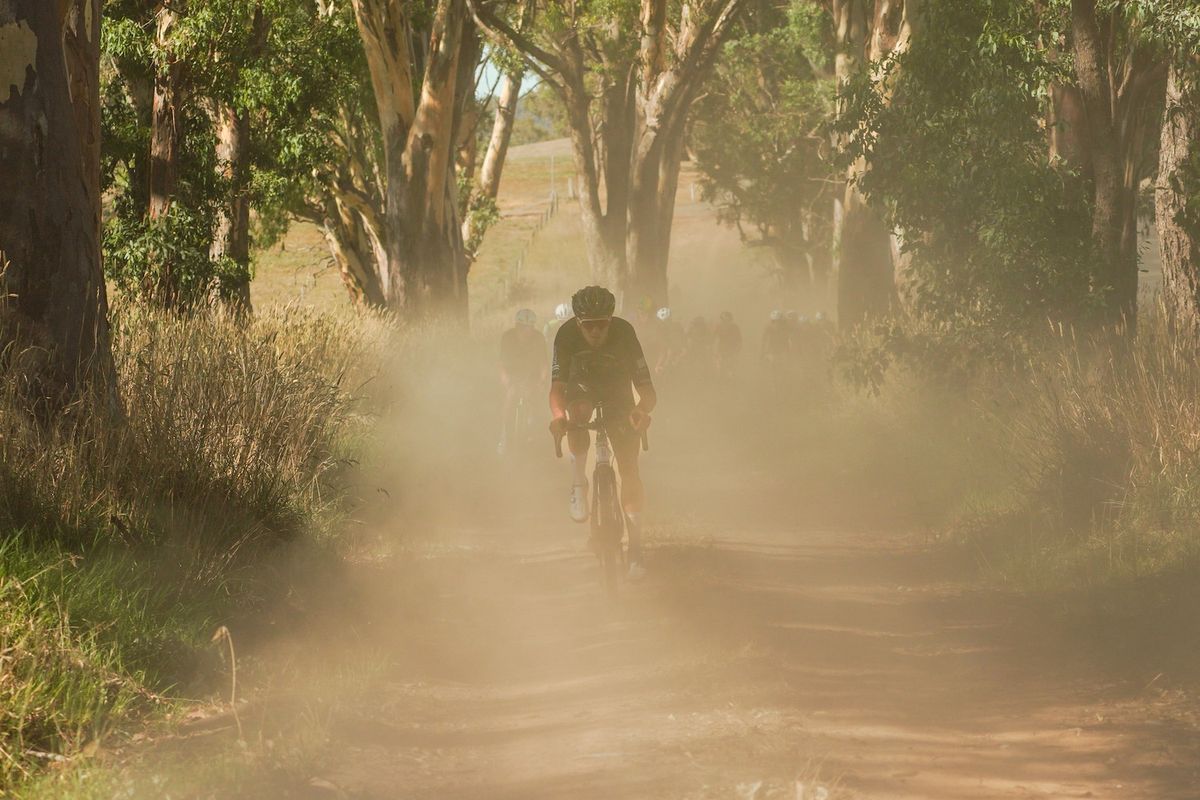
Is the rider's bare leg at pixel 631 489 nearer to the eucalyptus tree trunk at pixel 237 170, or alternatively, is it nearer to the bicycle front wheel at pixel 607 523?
the bicycle front wheel at pixel 607 523

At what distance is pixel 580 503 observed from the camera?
31.3 ft

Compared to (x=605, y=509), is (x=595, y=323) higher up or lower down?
higher up

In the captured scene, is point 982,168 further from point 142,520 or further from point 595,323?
point 142,520

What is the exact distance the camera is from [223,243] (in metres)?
20.4

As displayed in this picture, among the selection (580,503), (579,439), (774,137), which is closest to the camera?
(580,503)

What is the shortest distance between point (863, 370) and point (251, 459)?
35.3 feet

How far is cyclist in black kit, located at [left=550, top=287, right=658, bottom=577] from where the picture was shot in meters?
9.49

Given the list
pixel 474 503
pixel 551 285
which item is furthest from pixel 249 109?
pixel 551 285

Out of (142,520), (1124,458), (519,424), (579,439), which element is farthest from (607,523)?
(519,424)

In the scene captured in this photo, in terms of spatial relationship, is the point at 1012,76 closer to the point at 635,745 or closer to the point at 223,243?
the point at 635,745

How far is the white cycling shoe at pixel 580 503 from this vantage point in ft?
Answer: 31.2

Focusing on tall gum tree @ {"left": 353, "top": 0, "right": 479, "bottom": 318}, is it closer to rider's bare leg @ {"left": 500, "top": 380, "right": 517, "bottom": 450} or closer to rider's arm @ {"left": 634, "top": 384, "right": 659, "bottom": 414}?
rider's bare leg @ {"left": 500, "top": 380, "right": 517, "bottom": 450}

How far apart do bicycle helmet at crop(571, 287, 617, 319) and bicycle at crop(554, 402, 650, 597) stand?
0.61 meters

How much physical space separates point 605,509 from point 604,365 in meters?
0.98
